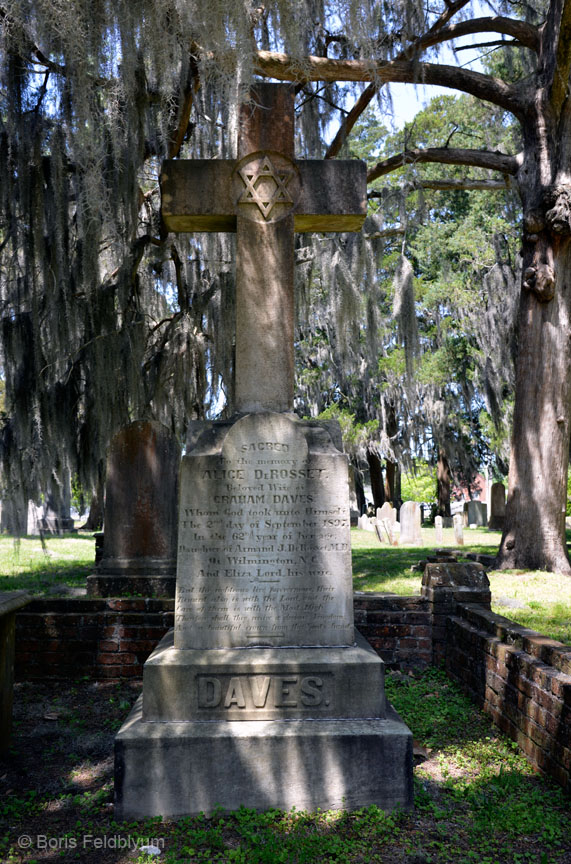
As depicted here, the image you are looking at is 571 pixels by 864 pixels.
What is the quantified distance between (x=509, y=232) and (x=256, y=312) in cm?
1682

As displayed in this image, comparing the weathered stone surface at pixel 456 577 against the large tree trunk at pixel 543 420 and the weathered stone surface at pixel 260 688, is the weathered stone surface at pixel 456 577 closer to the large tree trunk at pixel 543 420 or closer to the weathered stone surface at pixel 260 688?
the weathered stone surface at pixel 260 688

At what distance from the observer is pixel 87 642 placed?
5219 mm

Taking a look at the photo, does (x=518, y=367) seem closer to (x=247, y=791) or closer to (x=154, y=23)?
(x=154, y=23)

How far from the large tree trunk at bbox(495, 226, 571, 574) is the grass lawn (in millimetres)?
4834

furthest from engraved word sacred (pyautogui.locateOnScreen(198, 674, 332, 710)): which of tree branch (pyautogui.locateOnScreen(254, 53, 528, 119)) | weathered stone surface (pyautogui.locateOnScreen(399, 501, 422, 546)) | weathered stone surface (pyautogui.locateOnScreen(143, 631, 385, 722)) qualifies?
weathered stone surface (pyautogui.locateOnScreen(399, 501, 422, 546))

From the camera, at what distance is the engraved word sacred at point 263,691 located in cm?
340

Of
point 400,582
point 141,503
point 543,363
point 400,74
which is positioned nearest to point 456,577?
point 400,582

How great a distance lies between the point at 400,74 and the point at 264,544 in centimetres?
643

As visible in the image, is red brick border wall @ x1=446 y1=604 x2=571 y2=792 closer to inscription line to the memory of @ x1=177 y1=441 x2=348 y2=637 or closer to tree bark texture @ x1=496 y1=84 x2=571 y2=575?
inscription line to the memory of @ x1=177 y1=441 x2=348 y2=637

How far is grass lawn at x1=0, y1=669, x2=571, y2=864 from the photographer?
277 centimetres

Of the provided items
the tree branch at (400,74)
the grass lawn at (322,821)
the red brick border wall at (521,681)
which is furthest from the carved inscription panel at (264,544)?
the tree branch at (400,74)

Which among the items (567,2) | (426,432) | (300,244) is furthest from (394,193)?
(426,432)

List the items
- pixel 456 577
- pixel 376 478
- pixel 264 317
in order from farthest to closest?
pixel 376 478 < pixel 456 577 < pixel 264 317

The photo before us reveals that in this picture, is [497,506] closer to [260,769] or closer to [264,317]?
[264,317]
